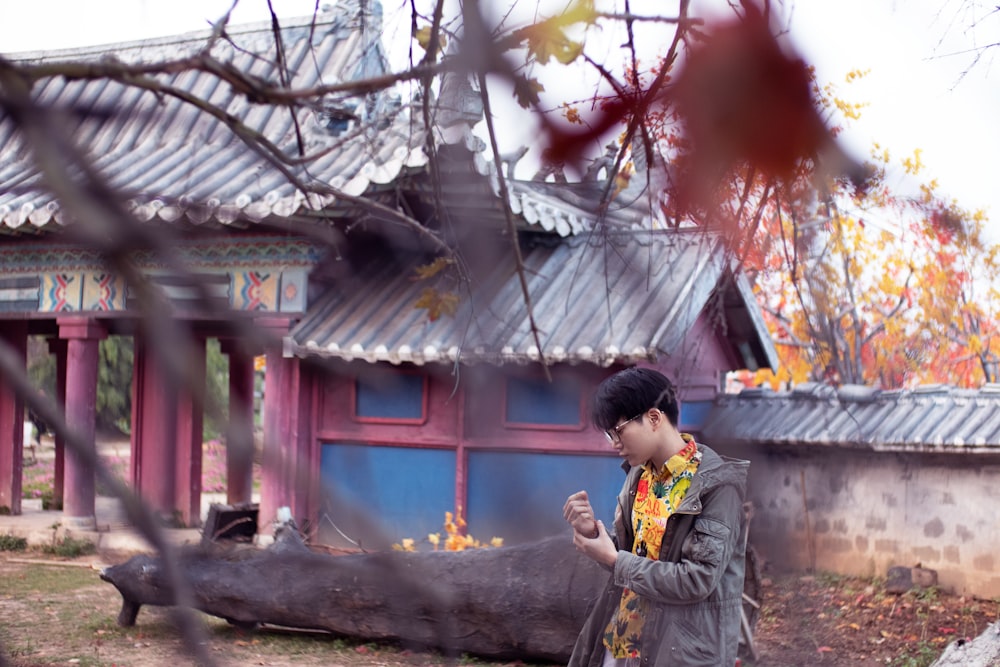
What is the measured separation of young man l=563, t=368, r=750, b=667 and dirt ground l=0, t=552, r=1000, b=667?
2.35m

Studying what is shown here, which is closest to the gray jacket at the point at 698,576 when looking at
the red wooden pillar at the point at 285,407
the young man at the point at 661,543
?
the young man at the point at 661,543

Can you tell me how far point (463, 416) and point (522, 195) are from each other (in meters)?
1.75

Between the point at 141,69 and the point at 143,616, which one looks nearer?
the point at 141,69

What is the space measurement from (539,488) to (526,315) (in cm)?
128

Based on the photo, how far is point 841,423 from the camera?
8453 millimetres

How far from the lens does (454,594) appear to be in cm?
538

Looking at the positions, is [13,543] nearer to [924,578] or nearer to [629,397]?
[924,578]

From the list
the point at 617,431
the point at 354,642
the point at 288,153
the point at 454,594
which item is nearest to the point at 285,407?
the point at 288,153

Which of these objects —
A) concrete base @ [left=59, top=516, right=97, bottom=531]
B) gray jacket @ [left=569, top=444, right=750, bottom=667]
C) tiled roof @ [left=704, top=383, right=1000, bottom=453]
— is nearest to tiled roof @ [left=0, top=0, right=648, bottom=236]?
tiled roof @ [left=704, top=383, right=1000, bottom=453]

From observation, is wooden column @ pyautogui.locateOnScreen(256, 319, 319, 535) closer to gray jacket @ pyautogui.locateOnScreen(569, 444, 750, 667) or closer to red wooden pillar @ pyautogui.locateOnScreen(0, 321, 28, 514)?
red wooden pillar @ pyautogui.locateOnScreen(0, 321, 28, 514)

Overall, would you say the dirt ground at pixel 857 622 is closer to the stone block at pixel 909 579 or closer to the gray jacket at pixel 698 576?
the stone block at pixel 909 579

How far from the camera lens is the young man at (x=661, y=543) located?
2.55 meters

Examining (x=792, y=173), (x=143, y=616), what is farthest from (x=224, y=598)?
(x=792, y=173)

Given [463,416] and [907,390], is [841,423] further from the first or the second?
[463,416]
